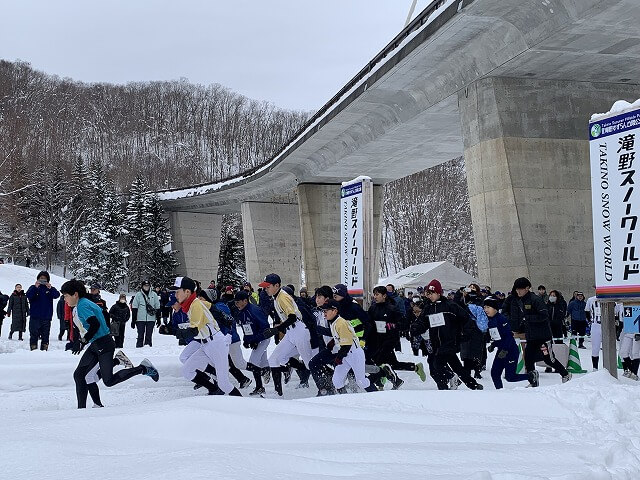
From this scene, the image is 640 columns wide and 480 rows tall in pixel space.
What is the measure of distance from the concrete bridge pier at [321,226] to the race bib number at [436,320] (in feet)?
79.0

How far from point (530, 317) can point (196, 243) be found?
41.7m

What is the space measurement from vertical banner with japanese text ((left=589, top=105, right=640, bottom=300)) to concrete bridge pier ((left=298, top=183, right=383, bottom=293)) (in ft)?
81.0

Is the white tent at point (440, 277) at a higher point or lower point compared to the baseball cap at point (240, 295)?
lower

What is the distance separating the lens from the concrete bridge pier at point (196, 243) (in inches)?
1944

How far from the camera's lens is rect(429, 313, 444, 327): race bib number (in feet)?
30.7

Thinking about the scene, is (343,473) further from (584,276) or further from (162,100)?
(162,100)

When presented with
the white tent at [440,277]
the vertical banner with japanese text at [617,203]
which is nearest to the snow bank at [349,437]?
the vertical banner with japanese text at [617,203]

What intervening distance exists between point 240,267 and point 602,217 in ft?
165

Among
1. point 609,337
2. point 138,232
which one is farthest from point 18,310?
point 138,232

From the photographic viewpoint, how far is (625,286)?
8367 mm

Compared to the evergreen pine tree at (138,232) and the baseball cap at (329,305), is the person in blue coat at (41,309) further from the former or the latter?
the evergreen pine tree at (138,232)

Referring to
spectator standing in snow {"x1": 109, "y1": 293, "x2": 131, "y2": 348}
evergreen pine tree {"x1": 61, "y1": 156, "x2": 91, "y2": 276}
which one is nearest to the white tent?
spectator standing in snow {"x1": 109, "y1": 293, "x2": 131, "y2": 348}

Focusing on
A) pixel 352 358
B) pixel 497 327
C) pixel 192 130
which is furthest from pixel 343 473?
pixel 192 130

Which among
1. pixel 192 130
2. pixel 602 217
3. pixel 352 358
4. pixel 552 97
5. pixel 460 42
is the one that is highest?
pixel 192 130
